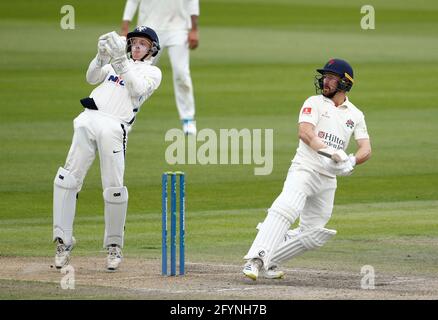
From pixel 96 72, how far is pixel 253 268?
2101mm

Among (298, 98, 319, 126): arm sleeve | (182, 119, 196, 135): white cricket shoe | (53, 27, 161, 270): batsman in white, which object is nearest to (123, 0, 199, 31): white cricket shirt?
(182, 119, 196, 135): white cricket shoe

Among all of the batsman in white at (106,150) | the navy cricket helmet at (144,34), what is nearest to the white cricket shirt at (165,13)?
the navy cricket helmet at (144,34)

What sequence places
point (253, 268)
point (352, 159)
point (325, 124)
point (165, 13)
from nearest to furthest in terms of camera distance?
point (253, 268) → point (352, 159) → point (325, 124) → point (165, 13)

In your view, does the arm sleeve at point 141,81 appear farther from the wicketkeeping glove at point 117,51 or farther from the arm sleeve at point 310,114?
the arm sleeve at point 310,114

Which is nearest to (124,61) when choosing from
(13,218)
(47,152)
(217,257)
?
(217,257)

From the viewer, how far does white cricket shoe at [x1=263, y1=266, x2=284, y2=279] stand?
10.0 m

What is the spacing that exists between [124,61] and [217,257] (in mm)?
1986

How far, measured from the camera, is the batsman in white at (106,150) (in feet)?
33.4

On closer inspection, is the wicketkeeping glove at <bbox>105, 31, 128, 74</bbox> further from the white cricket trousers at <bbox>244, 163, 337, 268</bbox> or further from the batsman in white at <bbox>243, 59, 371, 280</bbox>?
the white cricket trousers at <bbox>244, 163, 337, 268</bbox>

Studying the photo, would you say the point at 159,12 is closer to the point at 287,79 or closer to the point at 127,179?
the point at 127,179

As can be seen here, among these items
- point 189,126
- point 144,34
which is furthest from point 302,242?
point 189,126

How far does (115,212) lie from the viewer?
10.3 m

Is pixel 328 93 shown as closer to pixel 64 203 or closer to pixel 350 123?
pixel 350 123
